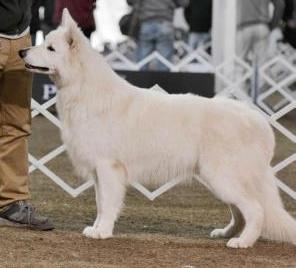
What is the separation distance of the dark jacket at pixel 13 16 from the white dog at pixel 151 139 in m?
0.23

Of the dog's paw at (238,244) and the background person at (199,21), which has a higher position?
the dog's paw at (238,244)

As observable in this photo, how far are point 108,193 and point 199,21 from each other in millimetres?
10949

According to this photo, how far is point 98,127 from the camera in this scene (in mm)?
6168

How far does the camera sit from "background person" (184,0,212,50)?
16406mm

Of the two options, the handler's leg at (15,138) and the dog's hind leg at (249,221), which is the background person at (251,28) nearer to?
the handler's leg at (15,138)

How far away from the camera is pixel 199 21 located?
16.8 meters

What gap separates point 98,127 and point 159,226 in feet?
3.57

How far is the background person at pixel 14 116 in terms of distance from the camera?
6.21m

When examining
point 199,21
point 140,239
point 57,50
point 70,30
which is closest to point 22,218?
point 140,239

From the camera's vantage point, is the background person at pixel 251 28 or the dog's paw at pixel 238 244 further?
the background person at pixel 251 28

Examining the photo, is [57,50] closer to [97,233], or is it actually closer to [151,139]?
[151,139]

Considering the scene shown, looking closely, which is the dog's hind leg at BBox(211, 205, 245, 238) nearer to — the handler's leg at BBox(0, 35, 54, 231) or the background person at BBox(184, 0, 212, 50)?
the handler's leg at BBox(0, 35, 54, 231)

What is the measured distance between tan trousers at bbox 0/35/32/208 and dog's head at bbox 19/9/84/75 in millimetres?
175

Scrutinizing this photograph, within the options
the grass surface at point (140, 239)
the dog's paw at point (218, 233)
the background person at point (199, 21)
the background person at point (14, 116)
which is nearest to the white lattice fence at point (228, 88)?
the grass surface at point (140, 239)
